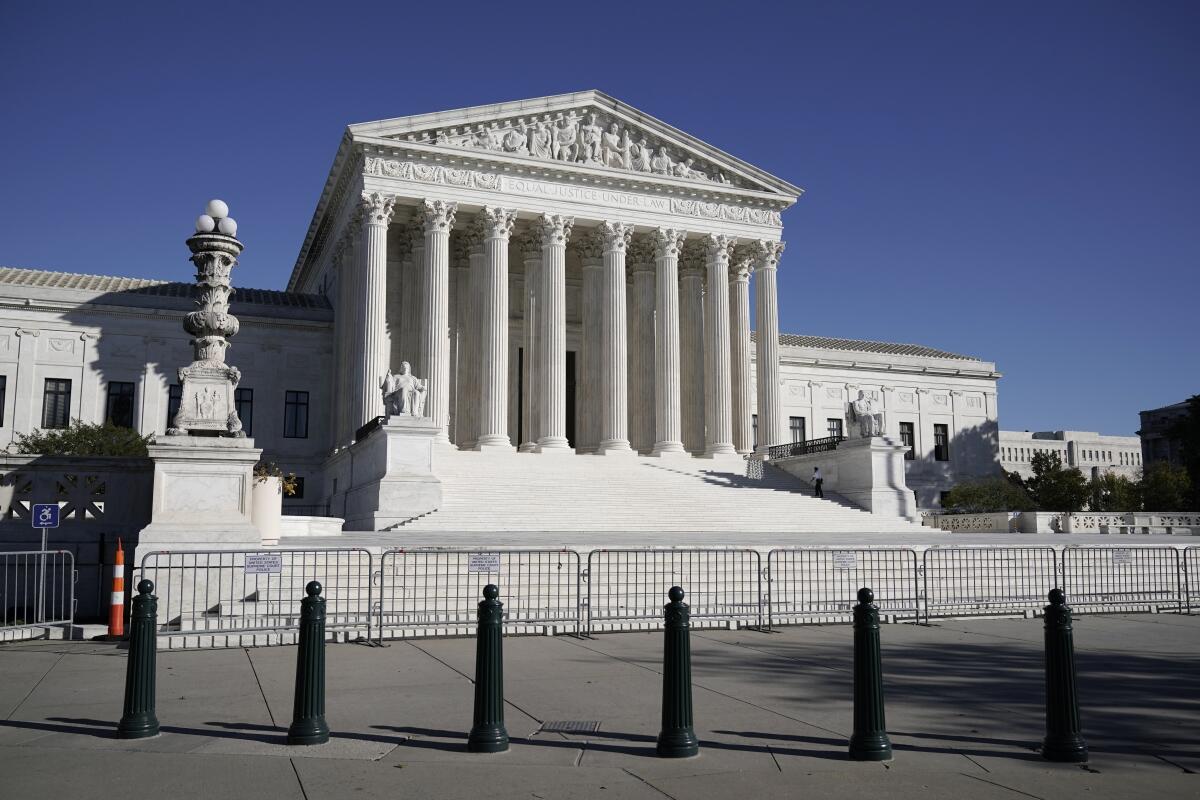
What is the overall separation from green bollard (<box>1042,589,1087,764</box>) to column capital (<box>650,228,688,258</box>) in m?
39.5

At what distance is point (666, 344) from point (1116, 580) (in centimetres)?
2753

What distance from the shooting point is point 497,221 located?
141 feet

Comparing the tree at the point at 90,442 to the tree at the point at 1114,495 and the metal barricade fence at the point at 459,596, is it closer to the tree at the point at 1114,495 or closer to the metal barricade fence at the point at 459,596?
the metal barricade fence at the point at 459,596

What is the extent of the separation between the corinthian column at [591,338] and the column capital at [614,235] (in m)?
1.00

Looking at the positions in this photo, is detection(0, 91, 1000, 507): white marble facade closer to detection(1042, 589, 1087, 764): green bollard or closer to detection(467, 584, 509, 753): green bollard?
detection(467, 584, 509, 753): green bollard

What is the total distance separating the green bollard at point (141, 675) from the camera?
8.01 meters

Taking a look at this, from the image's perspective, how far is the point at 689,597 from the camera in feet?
56.1

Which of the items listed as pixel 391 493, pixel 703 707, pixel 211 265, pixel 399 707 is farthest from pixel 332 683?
pixel 391 493

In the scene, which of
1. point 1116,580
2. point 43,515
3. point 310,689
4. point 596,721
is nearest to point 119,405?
point 43,515

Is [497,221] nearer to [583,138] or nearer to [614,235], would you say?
[614,235]

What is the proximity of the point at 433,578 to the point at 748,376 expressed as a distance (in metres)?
33.9

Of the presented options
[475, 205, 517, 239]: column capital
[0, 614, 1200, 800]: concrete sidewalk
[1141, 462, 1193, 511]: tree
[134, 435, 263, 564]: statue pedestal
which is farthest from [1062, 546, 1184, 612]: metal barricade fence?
[1141, 462, 1193, 511]: tree

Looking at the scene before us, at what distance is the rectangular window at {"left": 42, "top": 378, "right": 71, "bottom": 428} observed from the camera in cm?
4606

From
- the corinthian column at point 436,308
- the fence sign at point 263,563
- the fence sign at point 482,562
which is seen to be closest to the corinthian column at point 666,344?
the corinthian column at point 436,308
